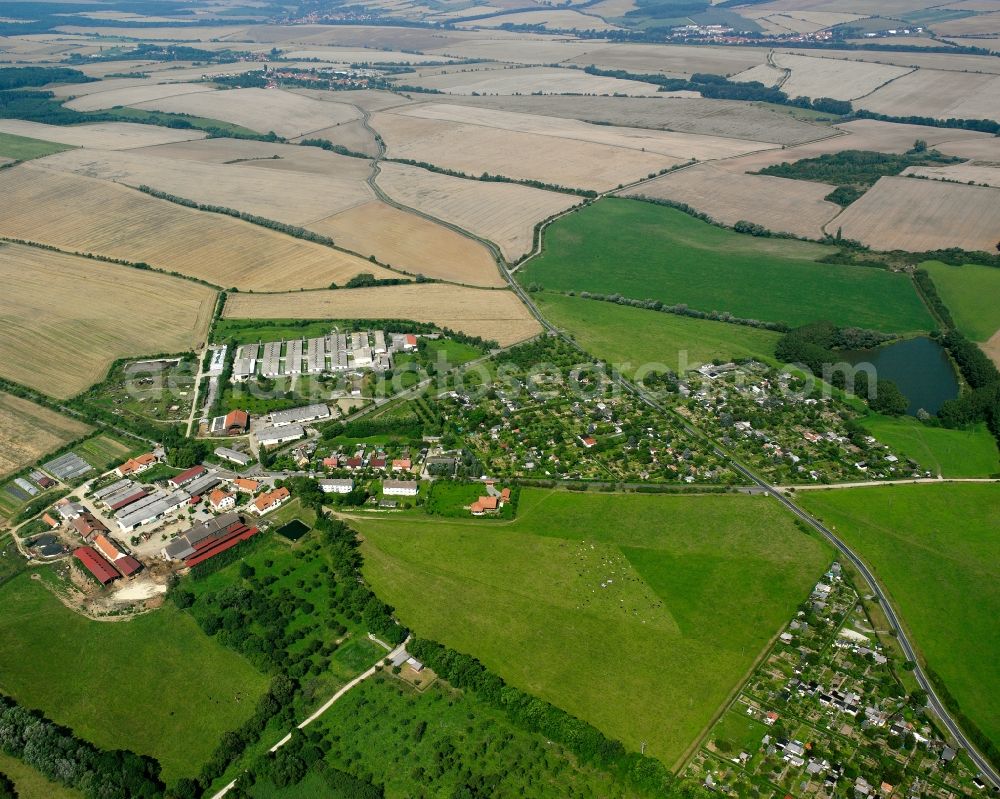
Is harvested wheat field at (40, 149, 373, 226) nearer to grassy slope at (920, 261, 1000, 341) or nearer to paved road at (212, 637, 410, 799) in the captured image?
paved road at (212, 637, 410, 799)

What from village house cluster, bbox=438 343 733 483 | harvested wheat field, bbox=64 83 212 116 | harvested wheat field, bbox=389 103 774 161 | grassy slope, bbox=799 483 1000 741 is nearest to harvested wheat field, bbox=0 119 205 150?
harvested wheat field, bbox=64 83 212 116

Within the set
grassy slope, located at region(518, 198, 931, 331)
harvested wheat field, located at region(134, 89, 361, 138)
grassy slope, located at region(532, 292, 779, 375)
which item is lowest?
grassy slope, located at region(532, 292, 779, 375)

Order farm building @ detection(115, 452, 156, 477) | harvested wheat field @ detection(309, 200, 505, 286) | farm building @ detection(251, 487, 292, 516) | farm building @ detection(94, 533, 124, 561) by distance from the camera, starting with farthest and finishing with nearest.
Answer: harvested wheat field @ detection(309, 200, 505, 286) < farm building @ detection(115, 452, 156, 477) < farm building @ detection(251, 487, 292, 516) < farm building @ detection(94, 533, 124, 561)

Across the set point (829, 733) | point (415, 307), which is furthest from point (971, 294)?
point (829, 733)

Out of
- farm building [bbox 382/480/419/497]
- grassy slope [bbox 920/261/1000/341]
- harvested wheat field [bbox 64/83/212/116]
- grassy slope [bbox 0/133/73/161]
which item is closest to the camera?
farm building [bbox 382/480/419/497]

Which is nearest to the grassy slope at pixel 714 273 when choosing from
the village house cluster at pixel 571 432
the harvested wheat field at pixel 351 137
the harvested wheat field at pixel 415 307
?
the harvested wheat field at pixel 415 307
